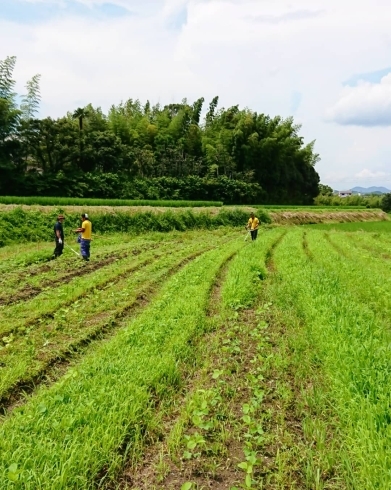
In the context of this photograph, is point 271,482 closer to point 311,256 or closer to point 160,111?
point 311,256

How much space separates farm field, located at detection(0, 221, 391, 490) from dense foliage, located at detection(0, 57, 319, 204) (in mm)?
23425

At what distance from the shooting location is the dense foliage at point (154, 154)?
97.1ft

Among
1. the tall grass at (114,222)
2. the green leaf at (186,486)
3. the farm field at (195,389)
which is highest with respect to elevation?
the green leaf at (186,486)

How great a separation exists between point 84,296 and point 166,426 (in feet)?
17.1

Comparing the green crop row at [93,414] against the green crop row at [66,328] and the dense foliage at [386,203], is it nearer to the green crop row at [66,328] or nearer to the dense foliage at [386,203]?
the green crop row at [66,328]

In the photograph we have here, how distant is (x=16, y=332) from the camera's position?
630 centimetres

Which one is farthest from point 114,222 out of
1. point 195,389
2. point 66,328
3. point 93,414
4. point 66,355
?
point 93,414

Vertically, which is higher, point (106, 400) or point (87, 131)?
point (87, 131)

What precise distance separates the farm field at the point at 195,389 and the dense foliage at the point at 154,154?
922 inches

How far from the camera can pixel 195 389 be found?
14.8 ft

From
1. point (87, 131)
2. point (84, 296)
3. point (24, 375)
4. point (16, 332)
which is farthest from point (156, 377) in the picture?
point (87, 131)

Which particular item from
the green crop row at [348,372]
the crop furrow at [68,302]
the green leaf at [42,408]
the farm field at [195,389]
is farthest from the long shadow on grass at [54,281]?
the green crop row at [348,372]

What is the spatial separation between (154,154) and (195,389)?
4091 cm

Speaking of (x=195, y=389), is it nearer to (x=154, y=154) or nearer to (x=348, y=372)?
(x=348, y=372)
